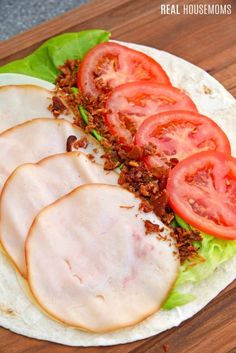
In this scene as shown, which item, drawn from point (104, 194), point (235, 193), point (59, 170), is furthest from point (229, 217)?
point (59, 170)

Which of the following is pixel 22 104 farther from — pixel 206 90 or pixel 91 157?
pixel 206 90

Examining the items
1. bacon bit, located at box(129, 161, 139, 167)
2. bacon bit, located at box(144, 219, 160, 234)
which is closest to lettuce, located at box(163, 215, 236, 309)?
bacon bit, located at box(144, 219, 160, 234)

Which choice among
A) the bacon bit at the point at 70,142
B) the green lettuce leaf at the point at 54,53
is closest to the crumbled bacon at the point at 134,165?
the bacon bit at the point at 70,142

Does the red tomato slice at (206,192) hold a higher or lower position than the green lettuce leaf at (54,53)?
lower

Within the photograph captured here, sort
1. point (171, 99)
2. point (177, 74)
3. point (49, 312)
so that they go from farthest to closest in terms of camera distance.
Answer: point (177, 74) < point (171, 99) < point (49, 312)

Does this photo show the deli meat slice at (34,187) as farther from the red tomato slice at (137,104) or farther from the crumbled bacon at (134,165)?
the red tomato slice at (137,104)

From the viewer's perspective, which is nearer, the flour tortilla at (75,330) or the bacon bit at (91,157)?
the flour tortilla at (75,330)

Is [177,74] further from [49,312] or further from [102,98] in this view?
[49,312]
